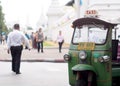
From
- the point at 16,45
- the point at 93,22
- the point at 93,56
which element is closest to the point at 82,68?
the point at 93,56

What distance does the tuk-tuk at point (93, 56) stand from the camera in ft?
32.5

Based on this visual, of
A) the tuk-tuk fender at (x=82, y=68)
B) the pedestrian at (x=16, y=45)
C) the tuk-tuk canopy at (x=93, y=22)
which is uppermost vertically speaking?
the tuk-tuk canopy at (x=93, y=22)

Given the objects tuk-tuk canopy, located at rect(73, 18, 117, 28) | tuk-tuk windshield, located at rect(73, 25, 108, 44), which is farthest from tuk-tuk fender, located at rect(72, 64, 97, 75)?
tuk-tuk canopy, located at rect(73, 18, 117, 28)

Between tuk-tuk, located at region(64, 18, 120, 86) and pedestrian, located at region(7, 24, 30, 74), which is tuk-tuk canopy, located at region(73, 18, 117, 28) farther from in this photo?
pedestrian, located at region(7, 24, 30, 74)

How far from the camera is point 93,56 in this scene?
9.98m

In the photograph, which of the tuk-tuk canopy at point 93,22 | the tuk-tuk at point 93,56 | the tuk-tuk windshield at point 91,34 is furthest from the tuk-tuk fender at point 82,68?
the tuk-tuk canopy at point 93,22

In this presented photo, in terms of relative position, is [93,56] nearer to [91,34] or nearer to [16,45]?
[91,34]

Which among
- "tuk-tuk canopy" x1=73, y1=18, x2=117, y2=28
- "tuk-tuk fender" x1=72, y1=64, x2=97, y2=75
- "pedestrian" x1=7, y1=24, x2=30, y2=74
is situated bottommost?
"tuk-tuk fender" x1=72, y1=64, x2=97, y2=75

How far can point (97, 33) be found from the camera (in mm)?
10312

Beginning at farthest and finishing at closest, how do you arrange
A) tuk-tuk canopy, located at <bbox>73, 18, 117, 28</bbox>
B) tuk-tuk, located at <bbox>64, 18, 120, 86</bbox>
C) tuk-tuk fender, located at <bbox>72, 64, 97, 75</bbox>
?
tuk-tuk canopy, located at <bbox>73, 18, 117, 28</bbox>, tuk-tuk, located at <bbox>64, 18, 120, 86</bbox>, tuk-tuk fender, located at <bbox>72, 64, 97, 75</bbox>

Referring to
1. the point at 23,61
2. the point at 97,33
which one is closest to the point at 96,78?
the point at 97,33

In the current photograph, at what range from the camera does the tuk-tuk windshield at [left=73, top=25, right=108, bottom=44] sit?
10234 millimetres

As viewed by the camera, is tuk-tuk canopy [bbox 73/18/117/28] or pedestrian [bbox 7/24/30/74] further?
pedestrian [bbox 7/24/30/74]

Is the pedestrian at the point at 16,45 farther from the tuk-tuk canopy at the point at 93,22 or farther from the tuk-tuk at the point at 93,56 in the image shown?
the tuk-tuk canopy at the point at 93,22
